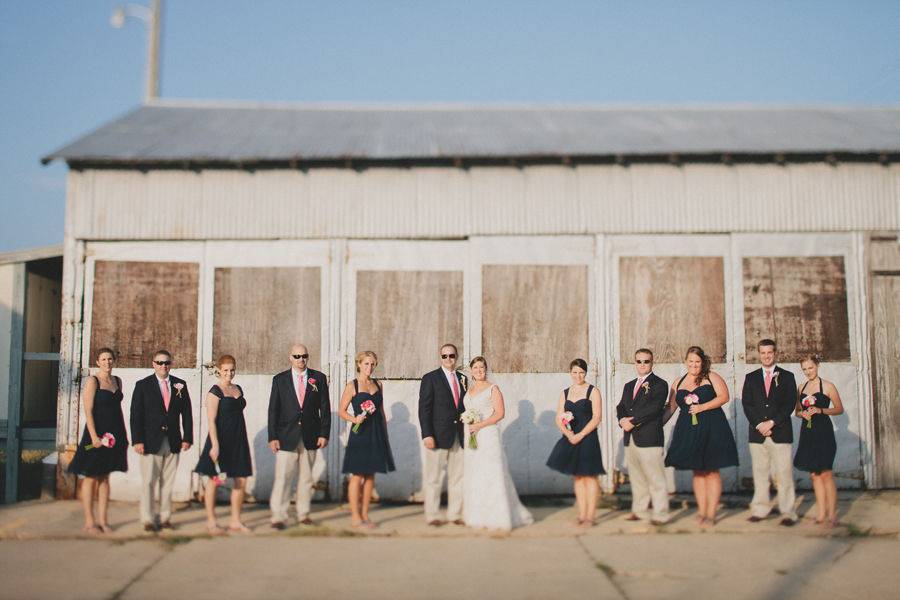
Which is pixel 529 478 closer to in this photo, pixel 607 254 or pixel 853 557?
pixel 607 254

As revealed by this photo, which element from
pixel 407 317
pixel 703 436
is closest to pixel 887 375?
pixel 703 436

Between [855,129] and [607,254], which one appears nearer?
[607,254]

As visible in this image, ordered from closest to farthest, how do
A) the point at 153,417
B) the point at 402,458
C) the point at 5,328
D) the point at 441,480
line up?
1. the point at 153,417
2. the point at 441,480
3. the point at 402,458
4. the point at 5,328

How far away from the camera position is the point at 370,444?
7.69 meters

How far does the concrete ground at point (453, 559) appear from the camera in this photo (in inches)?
224

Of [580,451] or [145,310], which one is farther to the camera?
[145,310]

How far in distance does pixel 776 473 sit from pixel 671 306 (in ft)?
8.01

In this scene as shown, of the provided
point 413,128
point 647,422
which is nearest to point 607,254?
point 647,422

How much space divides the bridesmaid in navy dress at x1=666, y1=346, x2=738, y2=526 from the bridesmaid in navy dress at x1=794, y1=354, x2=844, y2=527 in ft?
2.37

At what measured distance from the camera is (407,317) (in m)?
9.41

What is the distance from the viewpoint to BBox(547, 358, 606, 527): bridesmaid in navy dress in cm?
766

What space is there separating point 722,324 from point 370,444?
15.4ft

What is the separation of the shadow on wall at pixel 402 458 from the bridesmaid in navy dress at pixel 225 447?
2085 mm

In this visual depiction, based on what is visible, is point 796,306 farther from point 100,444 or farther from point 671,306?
point 100,444
